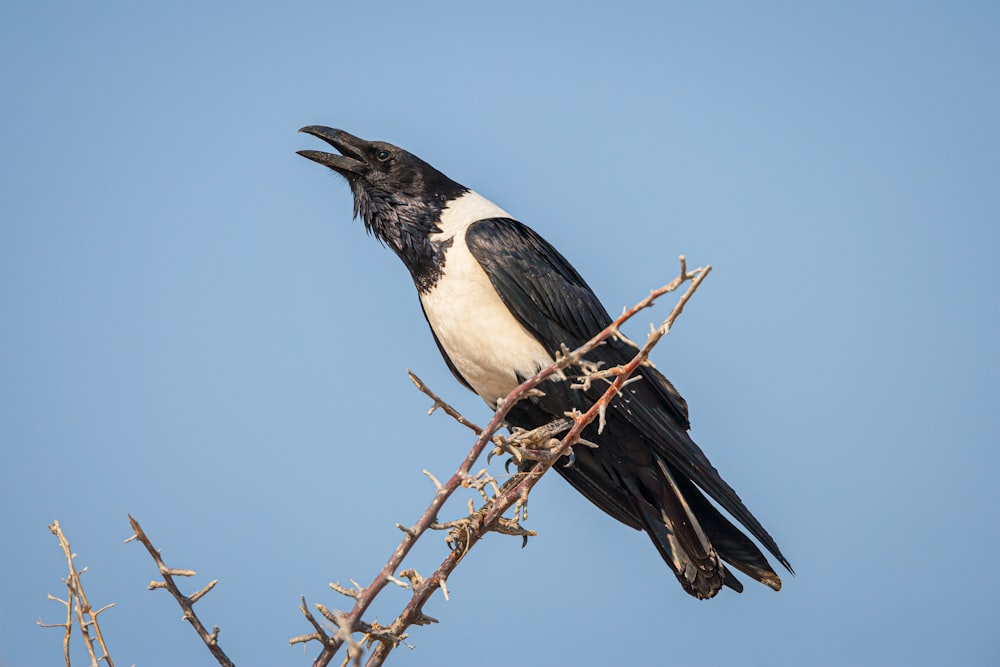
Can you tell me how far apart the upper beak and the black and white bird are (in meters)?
0.49

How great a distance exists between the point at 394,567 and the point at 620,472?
2130 mm

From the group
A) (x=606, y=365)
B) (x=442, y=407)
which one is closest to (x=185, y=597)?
(x=442, y=407)

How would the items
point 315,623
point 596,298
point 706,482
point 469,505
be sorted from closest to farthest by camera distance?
point 315,623
point 469,505
point 706,482
point 596,298

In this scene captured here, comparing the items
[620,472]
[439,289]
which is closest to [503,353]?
[439,289]

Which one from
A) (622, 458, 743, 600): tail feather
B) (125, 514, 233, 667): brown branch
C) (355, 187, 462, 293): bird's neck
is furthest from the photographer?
(355, 187, 462, 293): bird's neck

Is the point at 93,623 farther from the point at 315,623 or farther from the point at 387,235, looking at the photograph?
the point at 387,235

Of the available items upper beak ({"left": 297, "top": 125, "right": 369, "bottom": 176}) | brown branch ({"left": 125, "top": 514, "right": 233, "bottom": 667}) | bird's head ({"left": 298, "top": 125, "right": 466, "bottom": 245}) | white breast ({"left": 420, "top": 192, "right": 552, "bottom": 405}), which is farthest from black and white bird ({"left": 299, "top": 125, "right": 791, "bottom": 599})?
brown branch ({"left": 125, "top": 514, "right": 233, "bottom": 667})

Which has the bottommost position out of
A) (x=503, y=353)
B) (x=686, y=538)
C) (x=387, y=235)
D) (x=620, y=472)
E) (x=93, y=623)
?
(x=686, y=538)

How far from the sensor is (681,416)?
15.5 ft

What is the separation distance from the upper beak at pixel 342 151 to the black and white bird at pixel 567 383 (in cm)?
49

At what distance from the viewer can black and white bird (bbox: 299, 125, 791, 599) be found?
460cm

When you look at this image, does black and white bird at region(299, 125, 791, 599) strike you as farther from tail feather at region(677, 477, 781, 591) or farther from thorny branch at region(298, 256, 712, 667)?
thorny branch at region(298, 256, 712, 667)

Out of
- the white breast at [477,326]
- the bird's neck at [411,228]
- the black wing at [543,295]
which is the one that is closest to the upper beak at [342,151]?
the bird's neck at [411,228]

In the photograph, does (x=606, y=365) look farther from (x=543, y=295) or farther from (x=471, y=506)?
(x=471, y=506)
